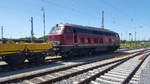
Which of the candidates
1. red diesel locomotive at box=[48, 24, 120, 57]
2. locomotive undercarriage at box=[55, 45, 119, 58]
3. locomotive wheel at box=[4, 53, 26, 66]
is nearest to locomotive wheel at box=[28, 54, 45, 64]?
locomotive wheel at box=[4, 53, 26, 66]

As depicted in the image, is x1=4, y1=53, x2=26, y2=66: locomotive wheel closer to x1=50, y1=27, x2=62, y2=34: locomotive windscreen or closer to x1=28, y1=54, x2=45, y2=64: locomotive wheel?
x1=28, y1=54, x2=45, y2=64: locomotive wheel

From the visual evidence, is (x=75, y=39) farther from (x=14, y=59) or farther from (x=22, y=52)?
(x=14, y=59)

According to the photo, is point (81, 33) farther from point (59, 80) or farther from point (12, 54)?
point (59, 80)

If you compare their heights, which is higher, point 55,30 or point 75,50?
point 55,30

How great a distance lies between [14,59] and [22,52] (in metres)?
0.82

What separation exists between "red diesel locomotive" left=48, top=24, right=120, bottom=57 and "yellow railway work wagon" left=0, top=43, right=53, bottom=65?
2224 mm

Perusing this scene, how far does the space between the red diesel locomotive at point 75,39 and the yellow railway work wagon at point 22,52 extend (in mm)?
2224

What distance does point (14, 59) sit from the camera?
12.3 metres

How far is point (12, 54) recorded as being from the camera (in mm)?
12070

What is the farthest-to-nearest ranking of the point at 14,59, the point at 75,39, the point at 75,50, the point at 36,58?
the point at 75,50, the point at 75,39, the point at 36,58, the point at 14,59

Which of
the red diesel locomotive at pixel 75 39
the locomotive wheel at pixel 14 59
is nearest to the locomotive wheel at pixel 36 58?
the locomotive wheel at pixel 14 59

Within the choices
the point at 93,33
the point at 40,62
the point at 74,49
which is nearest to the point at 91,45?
the point at 93,33

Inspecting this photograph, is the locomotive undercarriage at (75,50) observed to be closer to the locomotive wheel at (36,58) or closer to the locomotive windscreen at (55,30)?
the locomotive windscreen at (55,30)

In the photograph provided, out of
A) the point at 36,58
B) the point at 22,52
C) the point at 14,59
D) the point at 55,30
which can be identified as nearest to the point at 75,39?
the point at 55,30
